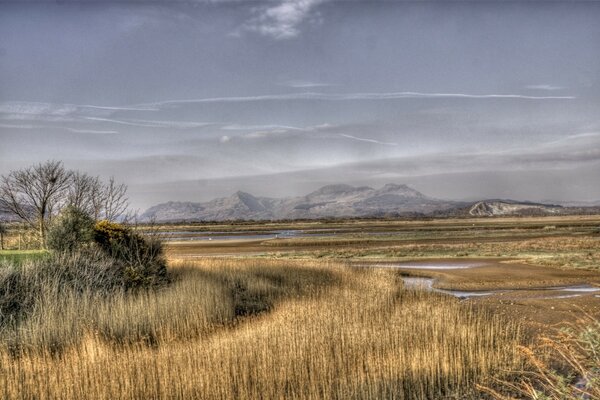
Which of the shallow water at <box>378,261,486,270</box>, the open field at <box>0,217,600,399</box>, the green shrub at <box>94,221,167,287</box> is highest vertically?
the green shrub at <box>94,221,167,287</box>

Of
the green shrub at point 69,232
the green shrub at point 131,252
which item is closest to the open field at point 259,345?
the green shrub at point 131,252

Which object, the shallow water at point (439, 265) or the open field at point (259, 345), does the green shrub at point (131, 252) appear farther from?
the shallow water at point (439, 265)

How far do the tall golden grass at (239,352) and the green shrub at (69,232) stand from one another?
2.89 metres

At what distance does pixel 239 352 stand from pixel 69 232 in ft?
31.6

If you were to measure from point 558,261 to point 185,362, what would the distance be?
3031cm

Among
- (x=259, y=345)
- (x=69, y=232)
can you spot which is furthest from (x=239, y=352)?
(x=69, y=232)

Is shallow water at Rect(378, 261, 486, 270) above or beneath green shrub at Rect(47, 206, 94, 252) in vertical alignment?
beneath

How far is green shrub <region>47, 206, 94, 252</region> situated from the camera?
656 inches

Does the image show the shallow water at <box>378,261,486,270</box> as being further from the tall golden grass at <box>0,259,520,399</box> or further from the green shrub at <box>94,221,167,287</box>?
the tall golden grass at <box>0,259,520,399</box>

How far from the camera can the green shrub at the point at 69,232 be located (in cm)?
1666

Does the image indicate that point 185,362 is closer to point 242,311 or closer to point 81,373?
point 81,373

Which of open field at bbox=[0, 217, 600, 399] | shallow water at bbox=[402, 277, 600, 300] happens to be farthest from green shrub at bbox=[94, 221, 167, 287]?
shallow water at bbox=[402, 277, 600, 300]

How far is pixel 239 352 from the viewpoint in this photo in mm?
10117

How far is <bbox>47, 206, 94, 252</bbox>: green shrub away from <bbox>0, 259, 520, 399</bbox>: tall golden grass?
2889 millimetres
